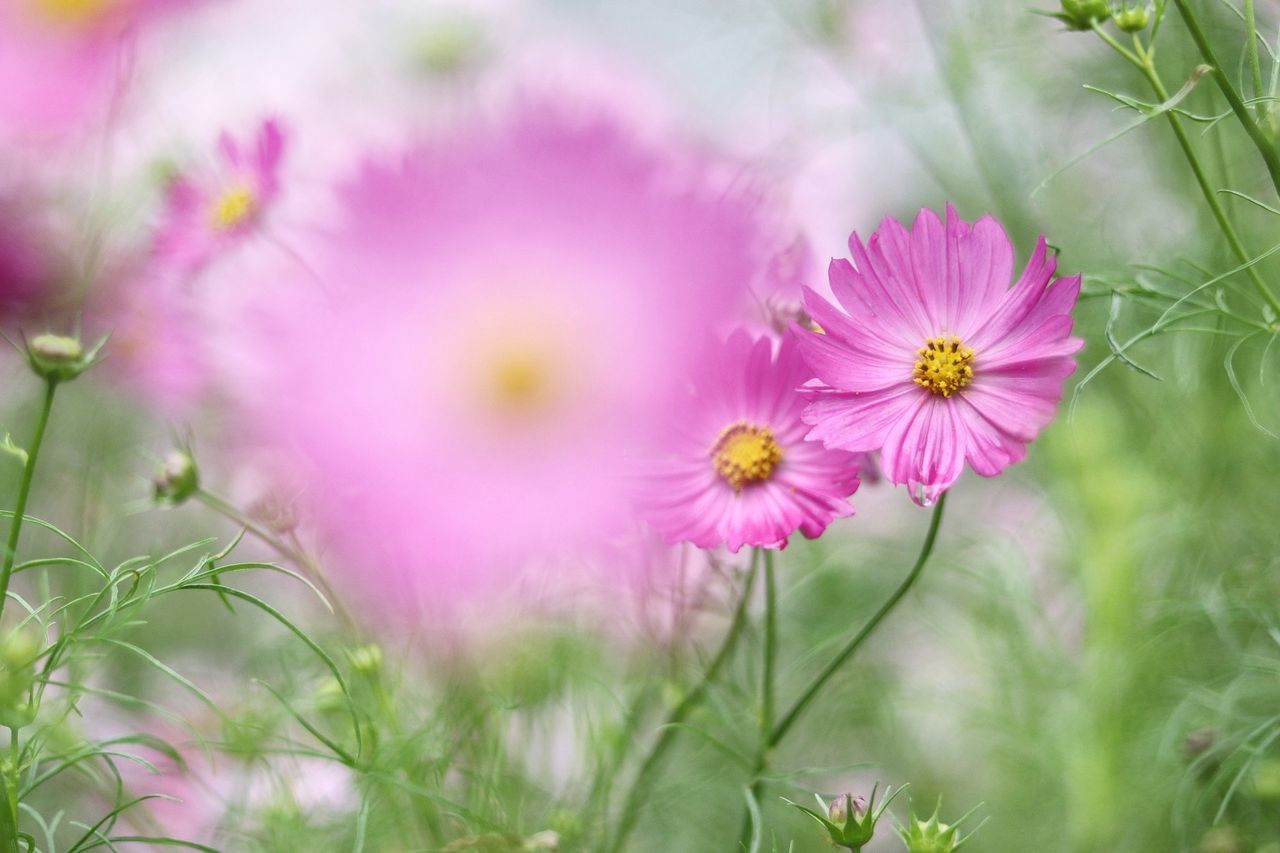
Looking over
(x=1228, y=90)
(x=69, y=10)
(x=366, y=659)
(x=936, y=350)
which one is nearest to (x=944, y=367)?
(x=936, y=350)

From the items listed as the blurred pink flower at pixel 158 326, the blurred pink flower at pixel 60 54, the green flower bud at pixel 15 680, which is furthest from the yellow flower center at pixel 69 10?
the green flower bud at pixel 15 680

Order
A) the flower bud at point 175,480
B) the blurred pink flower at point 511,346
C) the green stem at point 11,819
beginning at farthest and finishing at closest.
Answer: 1. the flower bud at point 175,480
2. the green stem at point 11,819
3. the blurred pink flower at point 511,346

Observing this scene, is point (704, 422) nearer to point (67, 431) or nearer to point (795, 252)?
point (795, 252)

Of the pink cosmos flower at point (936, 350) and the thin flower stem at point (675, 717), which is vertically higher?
the pink cosmos flower at point (936, 350)

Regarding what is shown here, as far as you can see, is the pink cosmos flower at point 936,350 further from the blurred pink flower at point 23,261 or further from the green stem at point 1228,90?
the blurred pink flower at point 23,261

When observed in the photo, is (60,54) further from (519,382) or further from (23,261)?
(519,382)

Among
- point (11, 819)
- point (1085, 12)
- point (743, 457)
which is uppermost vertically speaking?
point (1085, 12)

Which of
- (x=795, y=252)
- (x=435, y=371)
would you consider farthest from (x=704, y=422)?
(x=435, y=371)
